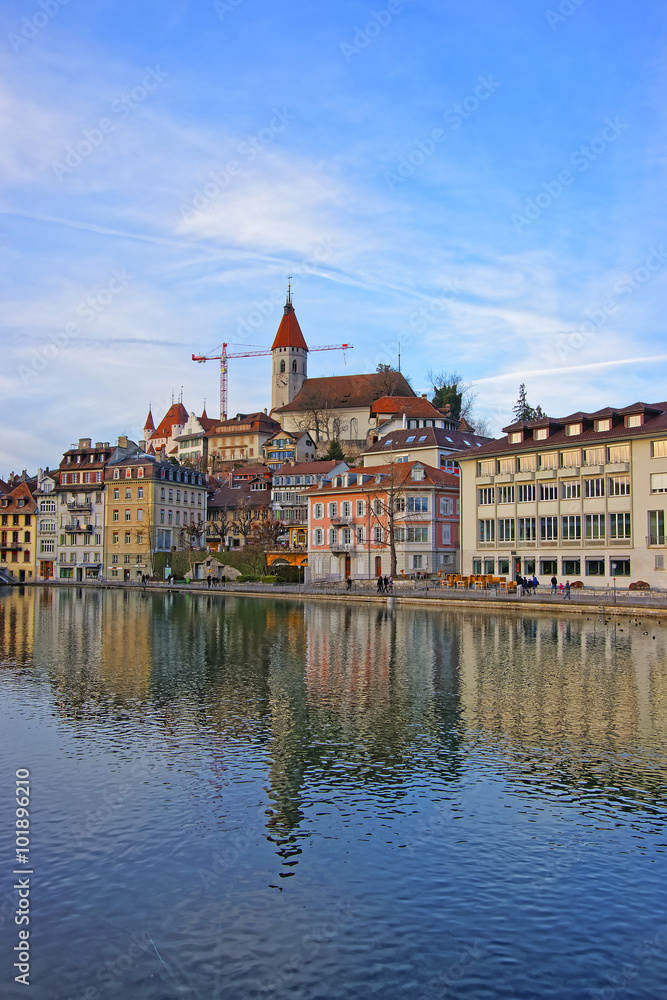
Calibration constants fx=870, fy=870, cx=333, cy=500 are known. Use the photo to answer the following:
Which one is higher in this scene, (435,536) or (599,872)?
(435,536)

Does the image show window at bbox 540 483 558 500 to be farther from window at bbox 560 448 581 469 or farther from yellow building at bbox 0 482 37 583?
yellow building at bbox 0 482 37 583

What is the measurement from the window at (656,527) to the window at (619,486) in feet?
7.90

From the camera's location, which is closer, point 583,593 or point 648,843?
point 648,843

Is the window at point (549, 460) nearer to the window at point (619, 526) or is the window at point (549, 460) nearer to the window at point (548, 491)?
the window at point (548, 491)

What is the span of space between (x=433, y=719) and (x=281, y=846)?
8011 mm

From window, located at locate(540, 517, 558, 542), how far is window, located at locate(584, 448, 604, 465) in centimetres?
499

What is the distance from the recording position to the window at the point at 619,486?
56938mm

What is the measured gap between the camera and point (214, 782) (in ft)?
48.9

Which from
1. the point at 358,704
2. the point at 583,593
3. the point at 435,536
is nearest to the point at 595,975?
the point at 358,704

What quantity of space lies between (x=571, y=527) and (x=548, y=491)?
3.57 m

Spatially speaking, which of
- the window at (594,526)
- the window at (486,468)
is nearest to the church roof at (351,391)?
the window at (486,468)

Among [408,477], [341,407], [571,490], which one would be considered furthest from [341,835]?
[341,407]

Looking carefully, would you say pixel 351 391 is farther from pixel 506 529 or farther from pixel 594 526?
pixel 594 526

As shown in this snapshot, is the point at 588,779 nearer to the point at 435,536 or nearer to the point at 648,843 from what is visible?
the point at 648,843
